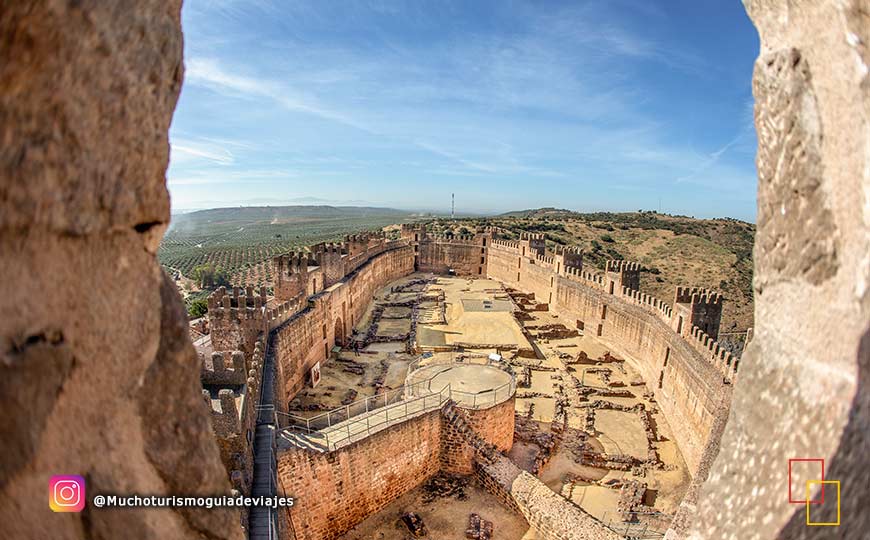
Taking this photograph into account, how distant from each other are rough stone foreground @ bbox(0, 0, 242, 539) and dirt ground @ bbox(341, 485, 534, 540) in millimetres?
11319

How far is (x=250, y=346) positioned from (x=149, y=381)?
15.2 meters

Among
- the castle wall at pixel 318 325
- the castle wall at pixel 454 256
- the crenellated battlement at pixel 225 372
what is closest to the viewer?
the crenellated battlement at pixel 225 372

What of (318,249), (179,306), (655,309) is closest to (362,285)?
(318,249)

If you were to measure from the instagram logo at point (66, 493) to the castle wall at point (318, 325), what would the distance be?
1536 cm

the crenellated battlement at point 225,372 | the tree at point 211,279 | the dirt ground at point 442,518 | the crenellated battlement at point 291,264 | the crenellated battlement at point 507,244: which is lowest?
the dirt ground at point 442,518

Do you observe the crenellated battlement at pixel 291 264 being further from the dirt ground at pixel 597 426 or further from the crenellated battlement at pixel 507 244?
the crenellated battlement at pixel 507 244

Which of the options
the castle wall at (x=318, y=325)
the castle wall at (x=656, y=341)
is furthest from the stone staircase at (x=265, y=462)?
the castle wall at (x=656, y=341)

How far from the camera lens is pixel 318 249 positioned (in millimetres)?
28281

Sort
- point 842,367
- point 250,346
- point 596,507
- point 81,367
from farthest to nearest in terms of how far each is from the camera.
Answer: point 250,346 < point 596,507 < point 842,367 < point 81,367

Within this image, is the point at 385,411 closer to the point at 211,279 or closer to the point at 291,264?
the point at 291,264

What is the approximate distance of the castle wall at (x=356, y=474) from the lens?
10930 mm

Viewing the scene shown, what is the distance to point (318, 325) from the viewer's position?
22.3 metres

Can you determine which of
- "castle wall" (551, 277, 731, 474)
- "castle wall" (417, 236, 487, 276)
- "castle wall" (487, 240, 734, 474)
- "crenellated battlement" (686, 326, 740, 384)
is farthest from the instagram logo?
"castle wall" (417, 236, 487, 276)

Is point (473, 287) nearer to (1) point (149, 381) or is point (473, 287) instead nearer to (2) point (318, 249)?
(2) point (318, 249)
